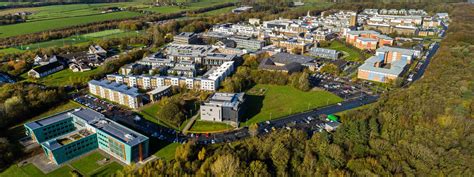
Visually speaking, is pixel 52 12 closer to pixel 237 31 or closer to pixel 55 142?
pixel 237 31

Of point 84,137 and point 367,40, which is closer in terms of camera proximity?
point 84,137

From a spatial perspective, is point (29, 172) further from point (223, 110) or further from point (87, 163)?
point (223, 110)

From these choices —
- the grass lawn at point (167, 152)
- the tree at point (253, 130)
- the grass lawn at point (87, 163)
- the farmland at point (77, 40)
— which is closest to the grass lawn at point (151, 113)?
the grass lawn at point (167, 152)

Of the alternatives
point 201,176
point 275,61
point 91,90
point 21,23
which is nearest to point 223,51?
point 275,61

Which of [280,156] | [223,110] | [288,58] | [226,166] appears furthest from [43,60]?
[280,156]

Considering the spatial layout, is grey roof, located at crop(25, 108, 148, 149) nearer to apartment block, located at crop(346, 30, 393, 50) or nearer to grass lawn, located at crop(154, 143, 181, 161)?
grass lawn, located at crop(154, 143, 181, 161)

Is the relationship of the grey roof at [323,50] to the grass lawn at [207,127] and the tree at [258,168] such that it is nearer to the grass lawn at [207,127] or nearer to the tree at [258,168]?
the grass lawn at [207,127]
